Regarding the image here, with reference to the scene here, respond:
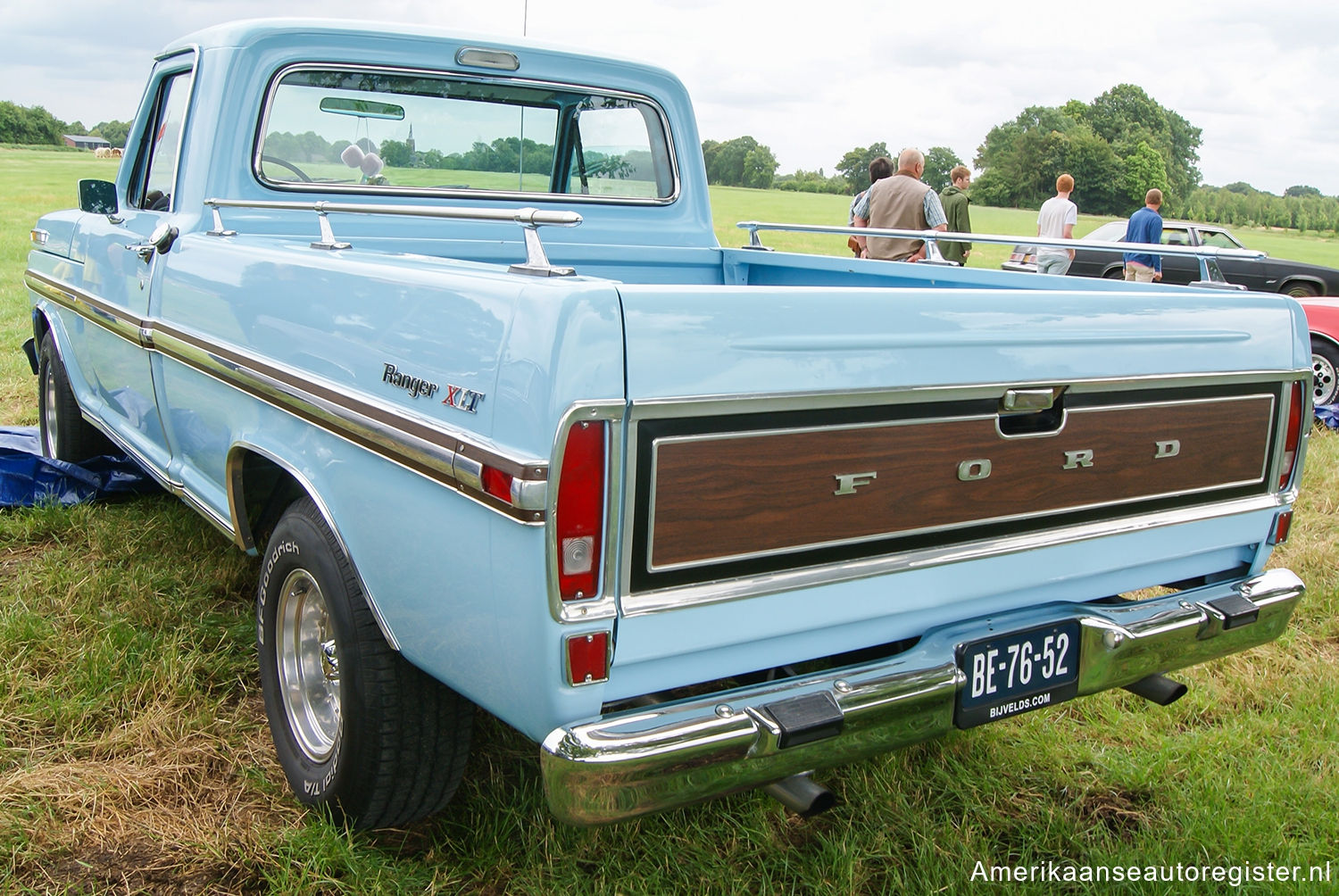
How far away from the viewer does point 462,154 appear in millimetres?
3686

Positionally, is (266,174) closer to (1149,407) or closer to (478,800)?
(478,800)

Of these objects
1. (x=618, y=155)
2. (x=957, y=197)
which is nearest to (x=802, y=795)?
(x=618, y=155)

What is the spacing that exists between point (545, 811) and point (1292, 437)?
6.69ft

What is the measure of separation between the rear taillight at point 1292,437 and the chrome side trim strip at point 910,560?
2.3 inches

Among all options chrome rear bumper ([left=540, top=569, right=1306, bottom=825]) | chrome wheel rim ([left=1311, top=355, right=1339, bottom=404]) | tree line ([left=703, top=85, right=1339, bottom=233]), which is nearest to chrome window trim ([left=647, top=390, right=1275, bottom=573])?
chrome rear bumper ([left=540, top=569, right=1306, bottom=825])

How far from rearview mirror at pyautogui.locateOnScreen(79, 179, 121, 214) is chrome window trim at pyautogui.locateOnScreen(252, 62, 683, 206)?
1018 mm

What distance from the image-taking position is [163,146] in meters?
3.61

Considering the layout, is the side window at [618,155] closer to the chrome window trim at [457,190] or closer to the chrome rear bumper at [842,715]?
the chrome window trim at [457,190]

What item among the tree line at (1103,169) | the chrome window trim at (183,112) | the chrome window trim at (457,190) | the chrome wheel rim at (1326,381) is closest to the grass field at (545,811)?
the chrome window trim at (183,112)

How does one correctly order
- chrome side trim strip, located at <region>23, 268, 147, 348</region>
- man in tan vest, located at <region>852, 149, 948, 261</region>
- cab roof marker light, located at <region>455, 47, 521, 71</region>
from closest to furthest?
chrome side trim strip, located at <region>23, 268, 147, 348</region>
cab roof marker light, located at <region>455, 47, 521, 71</region>
man in tan vest, located at <region>852, 149, 948, 261</region>

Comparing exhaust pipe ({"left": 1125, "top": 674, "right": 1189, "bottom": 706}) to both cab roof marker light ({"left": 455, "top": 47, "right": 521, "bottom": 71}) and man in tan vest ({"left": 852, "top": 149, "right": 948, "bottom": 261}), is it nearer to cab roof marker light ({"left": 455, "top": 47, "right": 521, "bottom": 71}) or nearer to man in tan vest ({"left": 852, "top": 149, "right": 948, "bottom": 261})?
cab roof marker light ({"left": 455, "top": 47, "right": 521, "bottom": 71})

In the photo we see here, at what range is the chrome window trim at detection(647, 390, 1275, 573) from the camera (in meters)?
1.71

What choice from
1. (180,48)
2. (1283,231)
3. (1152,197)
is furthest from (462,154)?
(1283,231)

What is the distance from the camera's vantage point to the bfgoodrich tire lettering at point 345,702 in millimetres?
2148
